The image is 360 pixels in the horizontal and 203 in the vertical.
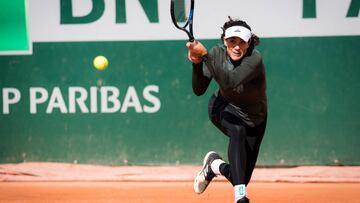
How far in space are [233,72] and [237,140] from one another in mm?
446

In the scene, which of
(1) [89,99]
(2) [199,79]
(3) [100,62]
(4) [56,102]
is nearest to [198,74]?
(2) [199,79]

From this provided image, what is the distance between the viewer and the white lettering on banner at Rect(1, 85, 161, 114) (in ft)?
23.0

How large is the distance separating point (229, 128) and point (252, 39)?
0.57 m

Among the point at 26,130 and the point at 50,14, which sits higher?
the point at 50,14

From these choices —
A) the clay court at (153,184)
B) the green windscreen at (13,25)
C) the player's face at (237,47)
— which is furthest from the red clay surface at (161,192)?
the player's face at (237,47)

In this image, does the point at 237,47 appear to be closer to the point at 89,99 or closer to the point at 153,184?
the point at 153,184

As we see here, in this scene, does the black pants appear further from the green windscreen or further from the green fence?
the green windscreen

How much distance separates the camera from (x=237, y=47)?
177 inches

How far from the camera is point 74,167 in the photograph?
711 centimetres

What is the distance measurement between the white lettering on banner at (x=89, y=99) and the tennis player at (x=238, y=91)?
2.28 metres

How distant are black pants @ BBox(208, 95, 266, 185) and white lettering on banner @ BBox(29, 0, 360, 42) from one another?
7.11 feet

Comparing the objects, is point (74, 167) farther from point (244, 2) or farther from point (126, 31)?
point (244, 2)

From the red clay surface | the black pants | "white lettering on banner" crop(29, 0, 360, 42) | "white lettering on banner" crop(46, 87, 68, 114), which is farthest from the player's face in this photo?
"white lettering on banner" crop(46, 87, 68, 114)

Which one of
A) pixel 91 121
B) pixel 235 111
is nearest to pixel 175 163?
pixel 91 121
